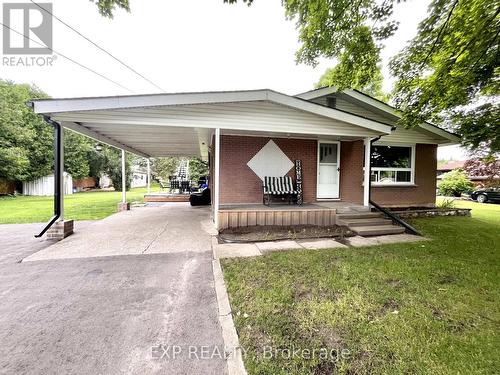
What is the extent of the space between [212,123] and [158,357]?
4.63m

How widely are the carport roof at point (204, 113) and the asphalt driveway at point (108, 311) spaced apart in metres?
2.82

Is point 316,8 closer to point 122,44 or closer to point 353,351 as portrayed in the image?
point 353,351

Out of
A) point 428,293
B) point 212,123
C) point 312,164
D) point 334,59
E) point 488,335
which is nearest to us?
point 488,335

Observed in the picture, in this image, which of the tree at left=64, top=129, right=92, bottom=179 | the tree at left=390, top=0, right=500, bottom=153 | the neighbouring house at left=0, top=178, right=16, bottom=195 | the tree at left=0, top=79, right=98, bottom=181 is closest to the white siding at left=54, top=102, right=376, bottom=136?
the tree at left=390, top=0, right=500, bottom=153

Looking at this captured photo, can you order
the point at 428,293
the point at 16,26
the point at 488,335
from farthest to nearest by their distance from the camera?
the point at 16,26
the point at 428,293
the point at 488,335

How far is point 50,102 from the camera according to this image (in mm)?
4406

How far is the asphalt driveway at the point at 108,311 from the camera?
1810mm

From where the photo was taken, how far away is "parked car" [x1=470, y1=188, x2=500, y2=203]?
1485cm

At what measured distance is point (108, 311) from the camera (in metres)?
2.48

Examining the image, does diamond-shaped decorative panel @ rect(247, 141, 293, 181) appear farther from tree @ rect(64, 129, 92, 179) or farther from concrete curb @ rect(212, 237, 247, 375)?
tree @ rect(64, 129, 92, 179)

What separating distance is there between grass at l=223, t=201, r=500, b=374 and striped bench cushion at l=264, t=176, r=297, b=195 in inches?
108

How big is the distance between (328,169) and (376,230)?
2792 millimetres

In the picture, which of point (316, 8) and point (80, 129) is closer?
point (316, 8)

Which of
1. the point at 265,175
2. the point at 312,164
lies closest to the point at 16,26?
the point at 265,175
